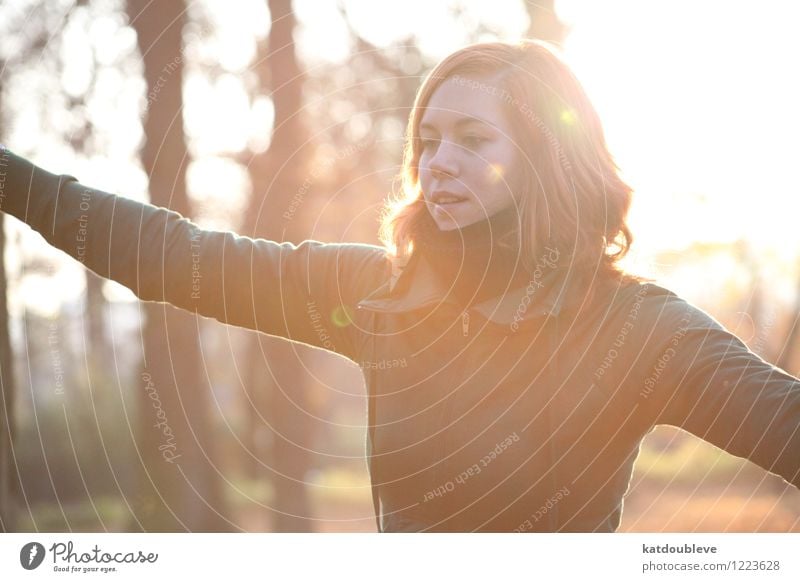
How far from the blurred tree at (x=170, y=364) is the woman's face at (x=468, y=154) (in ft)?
5.76

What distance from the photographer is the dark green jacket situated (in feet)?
3.46

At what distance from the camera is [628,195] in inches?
48.4

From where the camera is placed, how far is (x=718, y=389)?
1.01 m

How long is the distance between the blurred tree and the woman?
1.57 m

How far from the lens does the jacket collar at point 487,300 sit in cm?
116
